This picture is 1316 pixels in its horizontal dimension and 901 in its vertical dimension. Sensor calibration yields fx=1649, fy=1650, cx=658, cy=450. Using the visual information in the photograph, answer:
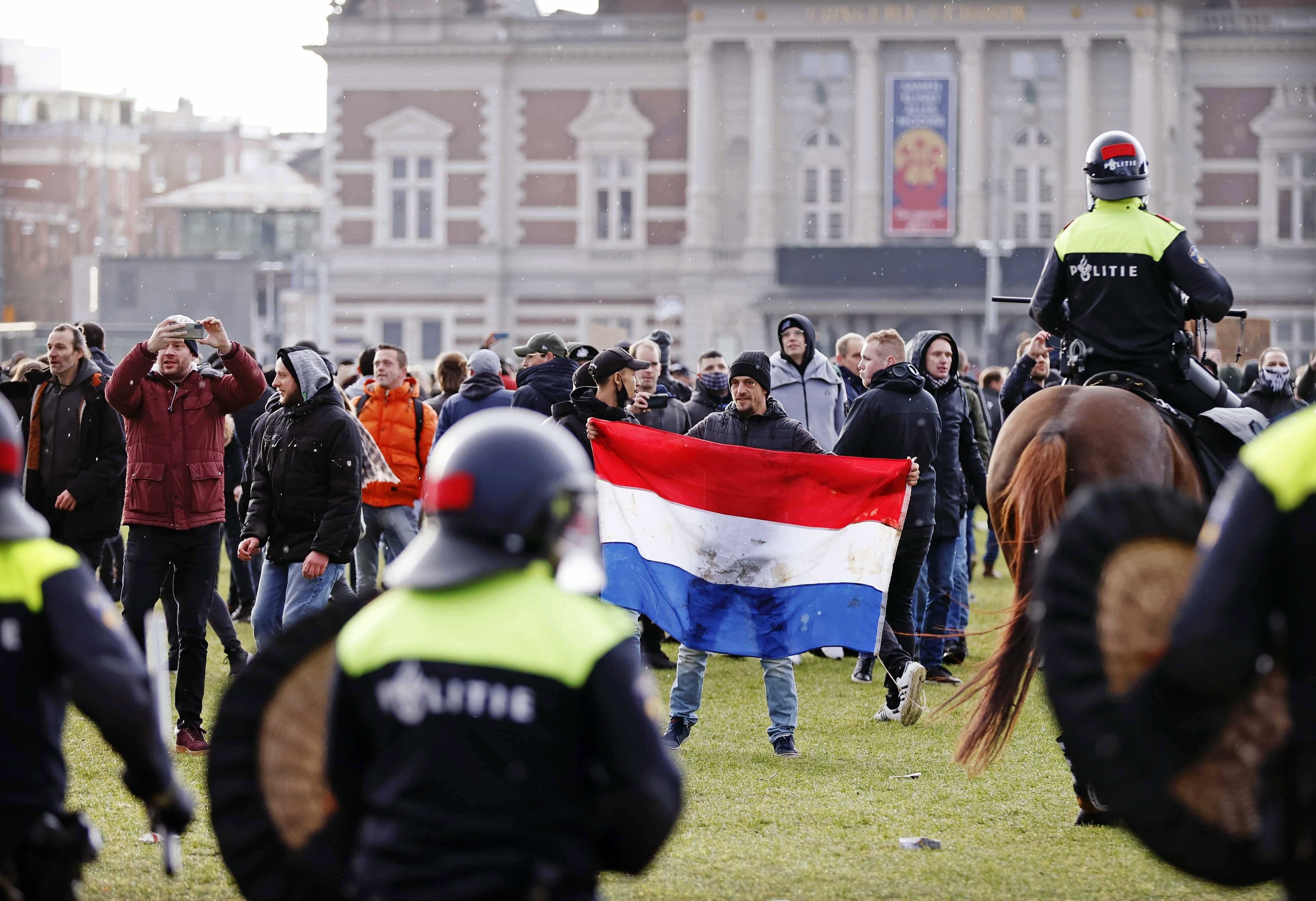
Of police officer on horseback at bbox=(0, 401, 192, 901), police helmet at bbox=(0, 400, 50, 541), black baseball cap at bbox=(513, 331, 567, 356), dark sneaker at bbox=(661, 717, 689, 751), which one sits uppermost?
black baseball cap at bbox=(513, 331, 567, 356)

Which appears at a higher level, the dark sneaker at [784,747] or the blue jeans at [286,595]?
the blue jeans at [286,595]

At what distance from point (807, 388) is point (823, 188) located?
33.0m

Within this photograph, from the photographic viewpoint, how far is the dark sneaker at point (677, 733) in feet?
25.2

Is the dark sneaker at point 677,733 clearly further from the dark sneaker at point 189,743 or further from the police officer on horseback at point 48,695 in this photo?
the police officer on horseback at point 48,695

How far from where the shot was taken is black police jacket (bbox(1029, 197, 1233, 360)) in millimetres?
6578

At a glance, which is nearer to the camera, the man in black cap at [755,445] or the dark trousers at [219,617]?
the man in black cap at [755,445]

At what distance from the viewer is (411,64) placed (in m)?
43.5

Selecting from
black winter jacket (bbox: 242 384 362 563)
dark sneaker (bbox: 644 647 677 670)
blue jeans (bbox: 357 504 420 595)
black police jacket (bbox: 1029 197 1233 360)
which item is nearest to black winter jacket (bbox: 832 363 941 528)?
black police jacket (bbox: 1029 197 1233 360)

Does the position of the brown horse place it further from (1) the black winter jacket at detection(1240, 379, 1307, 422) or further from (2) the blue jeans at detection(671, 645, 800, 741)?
(1) the black winter jacket at detection(1240, 379, 1307, 422)

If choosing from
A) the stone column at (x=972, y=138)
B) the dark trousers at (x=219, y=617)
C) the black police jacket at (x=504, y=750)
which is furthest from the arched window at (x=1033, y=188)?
the black police jacket at (x=504, y=750)

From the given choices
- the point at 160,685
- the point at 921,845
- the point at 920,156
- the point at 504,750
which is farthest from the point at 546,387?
the point at 920,156

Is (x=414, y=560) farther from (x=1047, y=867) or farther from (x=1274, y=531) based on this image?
(x=1047, y=867)

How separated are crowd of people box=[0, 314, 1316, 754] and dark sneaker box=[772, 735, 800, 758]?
0.04 ft

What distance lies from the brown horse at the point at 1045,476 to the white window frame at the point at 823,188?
36.2 m
